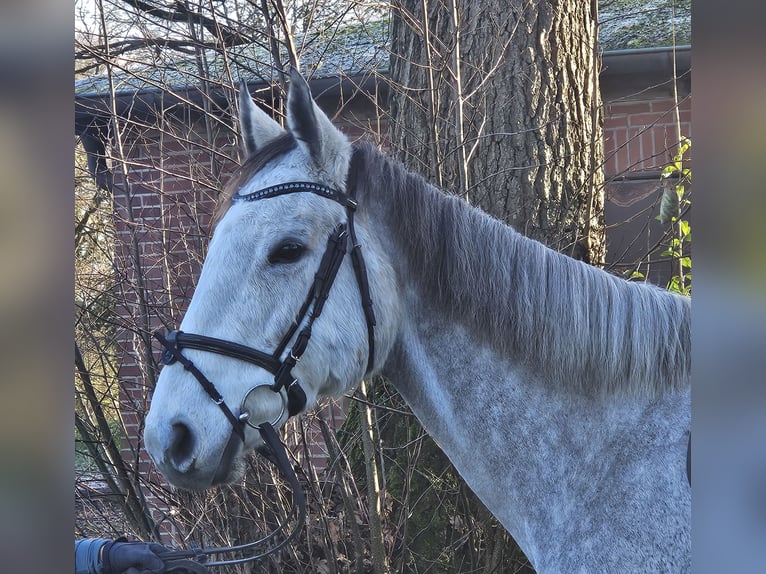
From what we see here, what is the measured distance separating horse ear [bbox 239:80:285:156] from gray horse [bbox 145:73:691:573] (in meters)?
0.24

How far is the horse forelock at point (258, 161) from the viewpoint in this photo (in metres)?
2.23

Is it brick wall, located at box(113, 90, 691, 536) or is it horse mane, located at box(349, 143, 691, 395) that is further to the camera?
brick wall, located at box(113, 90, 691, 536)

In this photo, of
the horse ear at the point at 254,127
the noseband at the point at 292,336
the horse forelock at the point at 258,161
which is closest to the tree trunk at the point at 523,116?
the horse ear at the point at 254,127

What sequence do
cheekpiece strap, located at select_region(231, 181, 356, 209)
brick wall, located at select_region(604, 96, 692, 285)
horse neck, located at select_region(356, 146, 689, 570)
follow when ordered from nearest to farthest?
horse neck, located at select_region(356, 146, 689, 570) → cheekpiece strap, located at select_region(231, 181, 356, 209) → brick wall, located at select_region(604, 96, 692, 285)

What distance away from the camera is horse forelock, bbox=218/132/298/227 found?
2232 mm

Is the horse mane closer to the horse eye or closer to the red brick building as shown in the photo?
the horse eye

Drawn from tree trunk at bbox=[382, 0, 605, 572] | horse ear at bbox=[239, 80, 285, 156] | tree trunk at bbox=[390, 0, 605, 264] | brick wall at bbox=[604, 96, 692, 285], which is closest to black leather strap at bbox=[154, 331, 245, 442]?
horse ear at bbox=[239, 80, 285, 156]

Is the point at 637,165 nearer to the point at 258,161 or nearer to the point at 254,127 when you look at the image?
the point at 254,127

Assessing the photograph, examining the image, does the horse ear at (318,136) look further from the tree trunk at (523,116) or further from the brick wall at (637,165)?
the brick wall at (637,165)

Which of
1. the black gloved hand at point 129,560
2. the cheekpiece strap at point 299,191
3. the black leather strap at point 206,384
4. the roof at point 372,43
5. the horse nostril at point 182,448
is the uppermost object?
the roof at point 372,43

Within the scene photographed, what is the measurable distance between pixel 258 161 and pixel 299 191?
21 cm

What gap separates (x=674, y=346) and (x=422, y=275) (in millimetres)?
757
